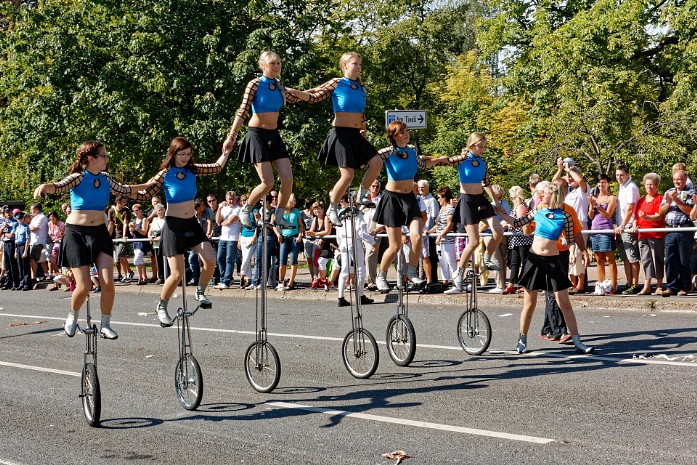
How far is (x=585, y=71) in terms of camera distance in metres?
31.1

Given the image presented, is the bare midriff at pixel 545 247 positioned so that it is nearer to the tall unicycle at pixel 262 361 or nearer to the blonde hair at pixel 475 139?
the blonde hair at pixel 475 139

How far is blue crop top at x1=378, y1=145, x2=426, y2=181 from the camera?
1057 cm

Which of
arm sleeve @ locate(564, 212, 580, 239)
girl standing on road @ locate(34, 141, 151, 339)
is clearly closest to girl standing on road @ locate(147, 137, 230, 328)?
girl standing on road @ locate(34, 141, 151, 339)

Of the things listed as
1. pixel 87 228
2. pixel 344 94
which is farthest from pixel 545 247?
pixel 87 228

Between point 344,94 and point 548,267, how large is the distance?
3366 millimetres

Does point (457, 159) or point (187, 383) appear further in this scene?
point (457, 159)

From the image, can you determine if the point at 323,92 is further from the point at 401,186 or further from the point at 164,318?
the point at 164,318

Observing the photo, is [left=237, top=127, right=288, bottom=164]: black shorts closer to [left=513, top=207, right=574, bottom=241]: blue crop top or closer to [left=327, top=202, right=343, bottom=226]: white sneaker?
[left=327, top=202, right=343, bottom=226]: white sneaker

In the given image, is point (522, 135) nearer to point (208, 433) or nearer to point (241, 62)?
point (241, 62)

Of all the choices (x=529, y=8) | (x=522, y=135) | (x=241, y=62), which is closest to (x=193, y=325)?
(x=241, y=62)

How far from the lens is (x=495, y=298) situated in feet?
53.1

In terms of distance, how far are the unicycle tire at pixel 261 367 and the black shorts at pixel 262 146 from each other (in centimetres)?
202

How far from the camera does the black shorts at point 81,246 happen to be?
9.00 m

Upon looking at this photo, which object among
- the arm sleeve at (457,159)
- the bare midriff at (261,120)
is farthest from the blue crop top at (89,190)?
the arm sleeve at (457,159)
